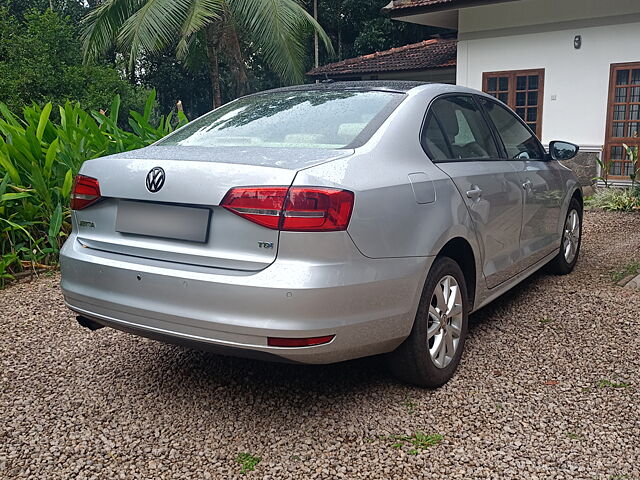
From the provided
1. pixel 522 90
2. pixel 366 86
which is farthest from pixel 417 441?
pixel 522 90

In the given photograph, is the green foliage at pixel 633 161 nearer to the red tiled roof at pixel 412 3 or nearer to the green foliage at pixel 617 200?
the green foliage at pixel 617 200

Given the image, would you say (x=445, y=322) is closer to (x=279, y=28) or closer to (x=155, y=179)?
(x=155, y=179)

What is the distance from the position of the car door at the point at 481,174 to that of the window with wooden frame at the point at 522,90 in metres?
9.46

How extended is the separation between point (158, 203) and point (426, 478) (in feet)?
5.30

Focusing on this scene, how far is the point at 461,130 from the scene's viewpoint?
12.6 feet

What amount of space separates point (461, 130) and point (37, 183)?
388cm

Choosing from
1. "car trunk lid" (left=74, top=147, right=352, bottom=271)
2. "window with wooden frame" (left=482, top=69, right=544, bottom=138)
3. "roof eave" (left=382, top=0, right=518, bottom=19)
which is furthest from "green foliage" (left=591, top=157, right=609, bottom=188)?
"car trunk lid" (left=74, top=147, right=352, bottom=271)

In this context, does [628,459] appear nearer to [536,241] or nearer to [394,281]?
[394,281]

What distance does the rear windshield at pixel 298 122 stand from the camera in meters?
3.19

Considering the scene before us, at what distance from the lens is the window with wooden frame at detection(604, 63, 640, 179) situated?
39.4 ft

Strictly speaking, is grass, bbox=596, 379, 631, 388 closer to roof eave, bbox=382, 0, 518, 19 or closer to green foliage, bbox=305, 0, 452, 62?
roof eave, bbox=382, 0, 518, 19

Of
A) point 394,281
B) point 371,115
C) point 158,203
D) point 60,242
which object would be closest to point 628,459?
point 394,281

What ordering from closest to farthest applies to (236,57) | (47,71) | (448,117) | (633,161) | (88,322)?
(88,322) < (448,117) < (633,161) < (47,71) < (236,57)

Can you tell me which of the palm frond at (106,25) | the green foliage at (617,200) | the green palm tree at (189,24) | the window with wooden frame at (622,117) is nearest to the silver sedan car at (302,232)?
the green foliage at (617,200)
